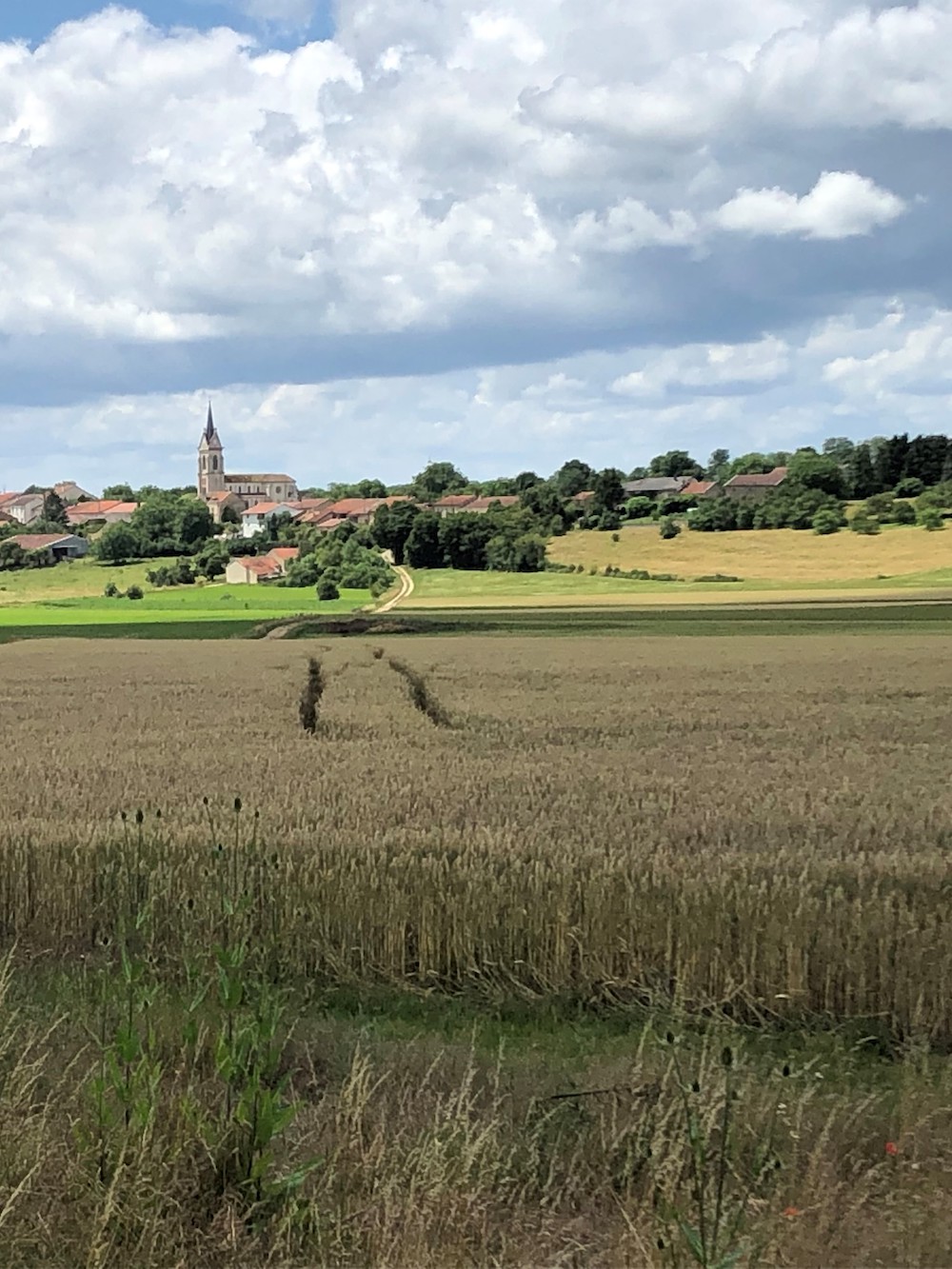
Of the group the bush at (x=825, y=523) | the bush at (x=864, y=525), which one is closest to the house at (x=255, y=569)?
the bush at (x=825, y=523)

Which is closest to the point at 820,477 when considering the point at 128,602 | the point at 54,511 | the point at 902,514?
the point at 902,514

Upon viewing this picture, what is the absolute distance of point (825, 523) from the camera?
104250 millimetres

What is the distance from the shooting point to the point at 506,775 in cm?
1278

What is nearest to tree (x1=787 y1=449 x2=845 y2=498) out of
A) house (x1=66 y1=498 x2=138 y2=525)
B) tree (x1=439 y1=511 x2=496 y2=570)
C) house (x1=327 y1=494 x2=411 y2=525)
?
tree (x1=439 y1=511 x2=496 y2=570)

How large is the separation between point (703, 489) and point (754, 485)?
10490 mm

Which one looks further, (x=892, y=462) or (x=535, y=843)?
(x=892, y=462)

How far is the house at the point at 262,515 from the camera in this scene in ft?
470

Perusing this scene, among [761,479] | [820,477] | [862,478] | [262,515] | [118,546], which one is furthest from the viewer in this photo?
[262,515]

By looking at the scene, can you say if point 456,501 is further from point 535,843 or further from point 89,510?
point 535,843

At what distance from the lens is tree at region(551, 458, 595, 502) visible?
134 meters

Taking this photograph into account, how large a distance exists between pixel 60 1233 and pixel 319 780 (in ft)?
26.3

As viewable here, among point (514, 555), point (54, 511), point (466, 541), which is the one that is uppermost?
point (54, 511)

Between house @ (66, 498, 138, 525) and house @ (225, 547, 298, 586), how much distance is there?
73.2 m

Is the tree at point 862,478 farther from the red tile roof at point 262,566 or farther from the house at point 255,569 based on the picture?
the red tile roof at point 262,566
